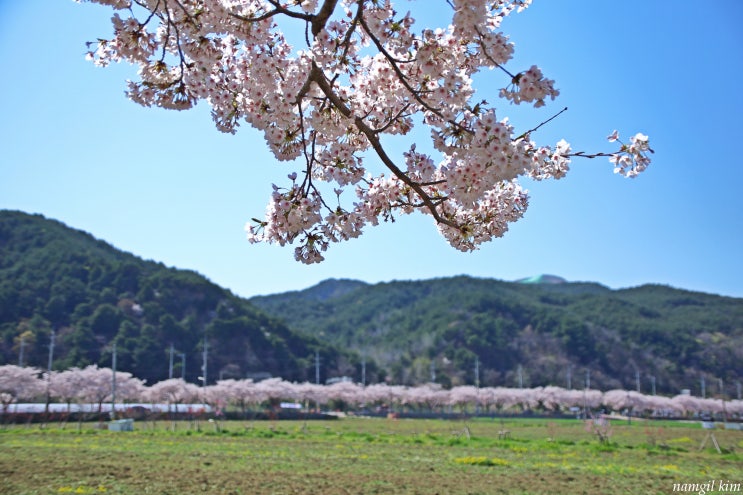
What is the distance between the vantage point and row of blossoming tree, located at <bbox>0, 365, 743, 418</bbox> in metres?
38.2

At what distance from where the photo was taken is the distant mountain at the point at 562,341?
302 feet

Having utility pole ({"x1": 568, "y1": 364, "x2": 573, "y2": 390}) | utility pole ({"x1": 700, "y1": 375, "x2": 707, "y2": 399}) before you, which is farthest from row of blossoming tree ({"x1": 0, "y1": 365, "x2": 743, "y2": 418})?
utility pole ({"x1": 700, "y1": 375, "x2": 707, "y2": 399})

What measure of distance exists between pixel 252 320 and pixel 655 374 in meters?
59.8

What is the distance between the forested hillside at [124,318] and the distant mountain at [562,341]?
51.7 ft

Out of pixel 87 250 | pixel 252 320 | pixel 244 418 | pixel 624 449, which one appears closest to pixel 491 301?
pixel 252 320

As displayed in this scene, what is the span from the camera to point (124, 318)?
67875mm

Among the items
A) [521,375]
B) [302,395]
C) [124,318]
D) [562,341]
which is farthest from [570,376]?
[124,318]

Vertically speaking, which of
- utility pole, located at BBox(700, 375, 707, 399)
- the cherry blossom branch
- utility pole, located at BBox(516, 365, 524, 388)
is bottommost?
utility pole, located at BBox(700, 375, 707, 399)

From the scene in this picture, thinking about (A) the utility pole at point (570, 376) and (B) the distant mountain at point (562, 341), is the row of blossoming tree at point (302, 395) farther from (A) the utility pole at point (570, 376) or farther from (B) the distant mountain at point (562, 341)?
(B) the distant mountain at point (562, 341)

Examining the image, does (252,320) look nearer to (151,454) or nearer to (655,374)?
(655,374)

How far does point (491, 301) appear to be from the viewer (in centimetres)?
11406

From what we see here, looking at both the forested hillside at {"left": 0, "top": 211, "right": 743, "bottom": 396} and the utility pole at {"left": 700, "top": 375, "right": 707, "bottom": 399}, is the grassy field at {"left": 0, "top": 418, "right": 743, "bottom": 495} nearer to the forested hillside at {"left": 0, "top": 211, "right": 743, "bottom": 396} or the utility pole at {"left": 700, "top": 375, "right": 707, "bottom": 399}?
the forested hillside at {"left": 0, "top": 211, "right": 743, "bottom": 396}

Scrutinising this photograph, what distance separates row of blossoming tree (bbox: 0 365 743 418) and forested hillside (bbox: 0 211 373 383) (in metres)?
7.55

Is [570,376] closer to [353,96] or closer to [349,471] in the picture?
[349,471]
